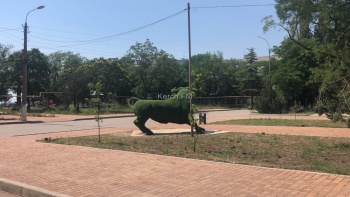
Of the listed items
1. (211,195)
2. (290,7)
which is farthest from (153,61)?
(211,195)

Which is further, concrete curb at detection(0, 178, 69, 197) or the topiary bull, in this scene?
the topiary bull

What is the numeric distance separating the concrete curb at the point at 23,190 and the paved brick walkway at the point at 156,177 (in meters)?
0.20

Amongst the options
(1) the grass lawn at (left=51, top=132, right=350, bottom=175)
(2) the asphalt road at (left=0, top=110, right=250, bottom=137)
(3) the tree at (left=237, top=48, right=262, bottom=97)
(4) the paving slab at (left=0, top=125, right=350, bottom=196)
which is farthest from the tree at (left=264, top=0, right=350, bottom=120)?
(3) the tree at (left=237, top=48, right=262, bottom=97)

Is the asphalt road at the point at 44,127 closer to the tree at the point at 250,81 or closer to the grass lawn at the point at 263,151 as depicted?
the grass lawn at the point at 263,151

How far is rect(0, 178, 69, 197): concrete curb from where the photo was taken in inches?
255

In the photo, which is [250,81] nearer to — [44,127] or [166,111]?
[44,127]

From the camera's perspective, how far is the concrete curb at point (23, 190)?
6.49 m

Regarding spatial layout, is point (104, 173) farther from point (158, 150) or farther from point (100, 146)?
point (100, 146)

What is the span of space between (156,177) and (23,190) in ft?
8.08

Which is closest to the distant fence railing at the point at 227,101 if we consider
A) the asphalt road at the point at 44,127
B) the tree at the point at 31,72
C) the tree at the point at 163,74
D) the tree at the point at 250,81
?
the tree at the point at 250,81

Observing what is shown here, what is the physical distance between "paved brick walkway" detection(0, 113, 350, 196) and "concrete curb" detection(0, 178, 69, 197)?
0.67ft

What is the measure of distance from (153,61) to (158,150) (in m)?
53.4

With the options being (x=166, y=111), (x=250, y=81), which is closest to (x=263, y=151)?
(x=166, y=111)

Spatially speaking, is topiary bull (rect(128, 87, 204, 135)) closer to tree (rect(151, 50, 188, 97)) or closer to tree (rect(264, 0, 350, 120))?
tree (rect(264, 0, 350, 120))
